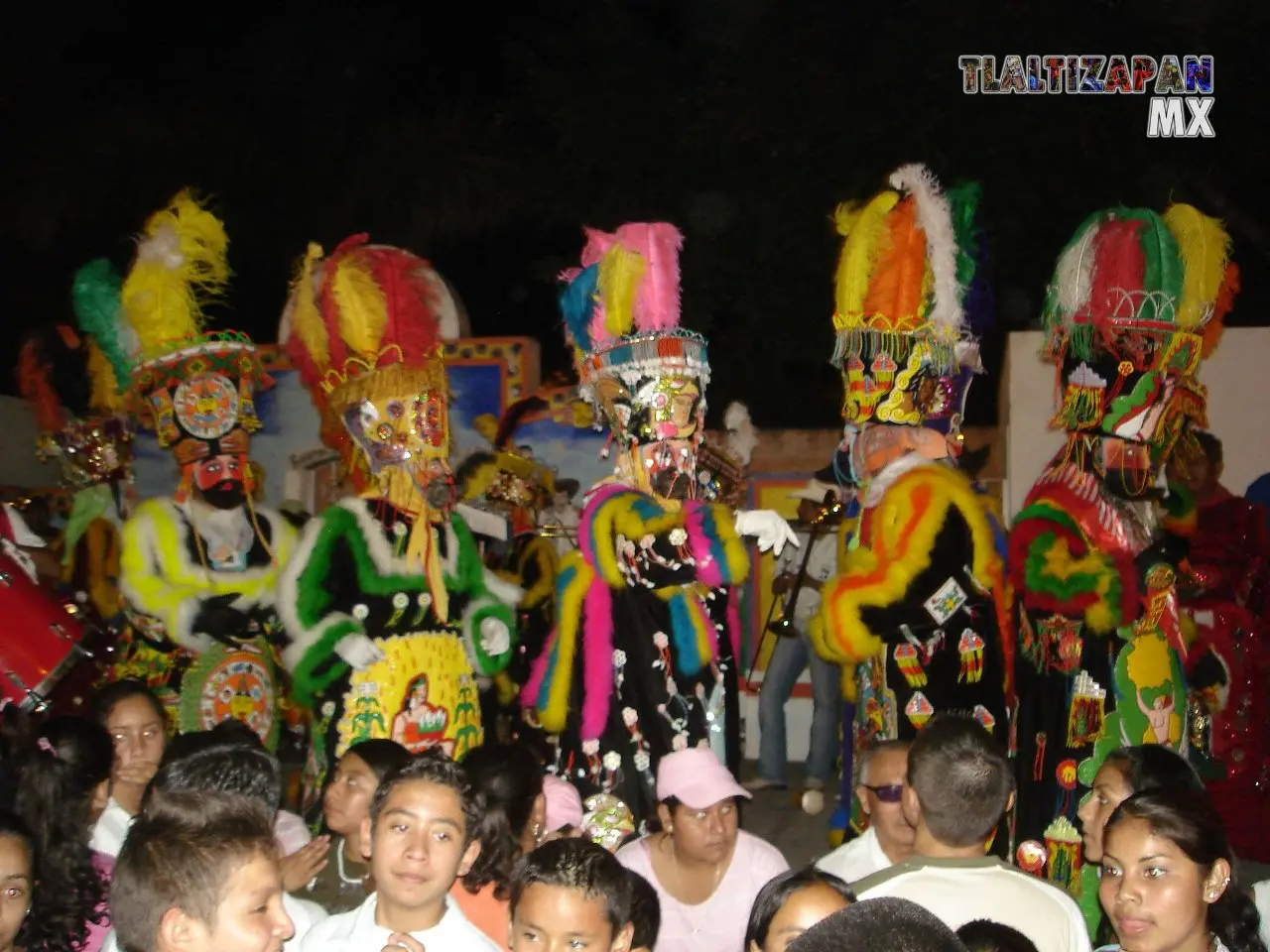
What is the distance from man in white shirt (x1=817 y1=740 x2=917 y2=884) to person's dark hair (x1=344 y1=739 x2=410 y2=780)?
121cm

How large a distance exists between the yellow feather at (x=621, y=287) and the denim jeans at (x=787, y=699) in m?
3.44

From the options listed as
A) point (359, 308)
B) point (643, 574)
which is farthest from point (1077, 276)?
point (359, 308)

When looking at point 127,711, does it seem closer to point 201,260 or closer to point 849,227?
point 201,260

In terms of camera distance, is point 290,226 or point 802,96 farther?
point 290,226

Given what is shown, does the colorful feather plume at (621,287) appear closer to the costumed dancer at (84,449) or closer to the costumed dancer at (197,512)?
the costumed dancer at (197,512)

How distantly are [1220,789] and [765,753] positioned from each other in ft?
8.44

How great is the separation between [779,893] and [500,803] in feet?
3.81

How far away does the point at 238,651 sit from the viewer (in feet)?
19.5

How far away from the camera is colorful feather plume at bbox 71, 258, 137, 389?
244 inches

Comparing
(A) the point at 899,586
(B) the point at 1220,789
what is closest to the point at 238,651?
(A) the point at 899,586

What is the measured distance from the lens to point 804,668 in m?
8.52

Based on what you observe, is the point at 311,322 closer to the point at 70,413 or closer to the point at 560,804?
the point at 560,804

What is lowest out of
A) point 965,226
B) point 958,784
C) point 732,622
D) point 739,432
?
point 958,784

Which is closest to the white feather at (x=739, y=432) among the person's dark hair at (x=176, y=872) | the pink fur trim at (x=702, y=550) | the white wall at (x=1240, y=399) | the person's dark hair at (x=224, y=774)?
the white wall at (x=1240, y=399)
